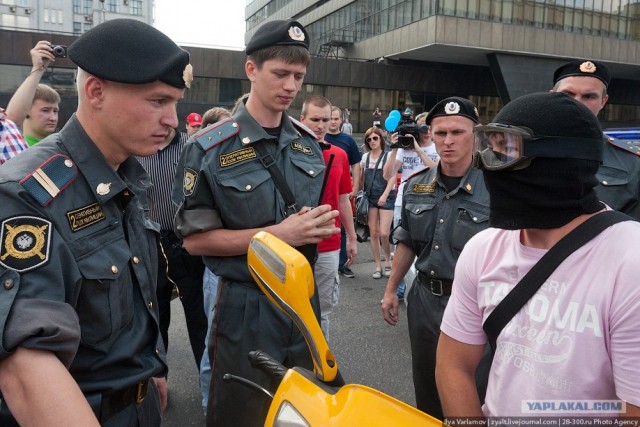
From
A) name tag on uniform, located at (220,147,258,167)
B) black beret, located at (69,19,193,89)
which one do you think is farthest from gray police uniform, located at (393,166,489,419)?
black beret, located at (69,19,193,89)

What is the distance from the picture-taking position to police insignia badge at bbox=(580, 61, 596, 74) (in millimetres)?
2881

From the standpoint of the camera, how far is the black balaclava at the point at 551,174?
4.07 feet

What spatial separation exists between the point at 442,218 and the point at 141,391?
1.73 metres

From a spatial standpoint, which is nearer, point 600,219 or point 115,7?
point 600,219

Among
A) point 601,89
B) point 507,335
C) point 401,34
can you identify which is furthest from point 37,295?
point 401,34

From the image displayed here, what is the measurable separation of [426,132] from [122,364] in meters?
5.08

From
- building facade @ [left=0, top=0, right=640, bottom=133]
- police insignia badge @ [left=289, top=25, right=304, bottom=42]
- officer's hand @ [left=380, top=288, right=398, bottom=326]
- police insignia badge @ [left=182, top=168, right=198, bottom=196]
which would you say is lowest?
officer's hand @ [left=380, top=288, right=398, bottom=326]

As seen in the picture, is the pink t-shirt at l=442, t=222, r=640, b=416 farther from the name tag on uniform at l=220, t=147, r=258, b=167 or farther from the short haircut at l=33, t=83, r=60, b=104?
the short haircut at l=33, t=83, r=60, b=104

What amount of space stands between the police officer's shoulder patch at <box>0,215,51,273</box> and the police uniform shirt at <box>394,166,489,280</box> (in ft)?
6.27

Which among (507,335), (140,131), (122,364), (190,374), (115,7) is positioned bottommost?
(190,374)

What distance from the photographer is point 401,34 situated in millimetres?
29078

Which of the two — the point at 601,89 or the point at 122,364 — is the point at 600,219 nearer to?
the point at 122,364

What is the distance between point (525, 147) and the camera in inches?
49.6

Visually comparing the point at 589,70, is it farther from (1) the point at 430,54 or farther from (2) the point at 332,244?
(1) the point at 430,54
